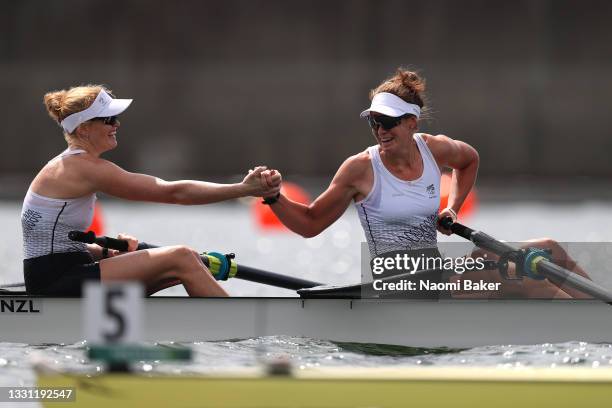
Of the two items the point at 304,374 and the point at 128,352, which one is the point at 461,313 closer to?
the point at 304,374

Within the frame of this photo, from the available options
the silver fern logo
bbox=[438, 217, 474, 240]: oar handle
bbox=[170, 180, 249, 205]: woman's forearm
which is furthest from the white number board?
bbox=[438, 217, 474, 240]: oar handle

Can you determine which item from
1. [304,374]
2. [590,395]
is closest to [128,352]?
[304,374]

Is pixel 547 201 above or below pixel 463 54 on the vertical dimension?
below

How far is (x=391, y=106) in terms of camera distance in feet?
28.5

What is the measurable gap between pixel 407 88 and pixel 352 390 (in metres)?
3.11

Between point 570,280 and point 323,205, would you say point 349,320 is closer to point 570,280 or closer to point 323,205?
point 323,205

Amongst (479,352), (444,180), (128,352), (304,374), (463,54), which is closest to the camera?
(128,352)

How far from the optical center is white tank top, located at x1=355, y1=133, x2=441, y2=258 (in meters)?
8.84

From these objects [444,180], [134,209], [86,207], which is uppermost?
[134,209]

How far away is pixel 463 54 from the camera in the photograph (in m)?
32.8

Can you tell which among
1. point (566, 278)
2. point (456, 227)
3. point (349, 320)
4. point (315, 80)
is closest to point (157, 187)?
point (349, 320)

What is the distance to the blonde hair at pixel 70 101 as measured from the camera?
843 cm

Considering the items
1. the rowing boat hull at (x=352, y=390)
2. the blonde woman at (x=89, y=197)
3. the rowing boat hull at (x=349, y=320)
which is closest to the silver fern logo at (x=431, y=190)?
the rowing boat hull at (x=349, y=320)

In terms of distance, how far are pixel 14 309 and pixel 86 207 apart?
2.83 ft
